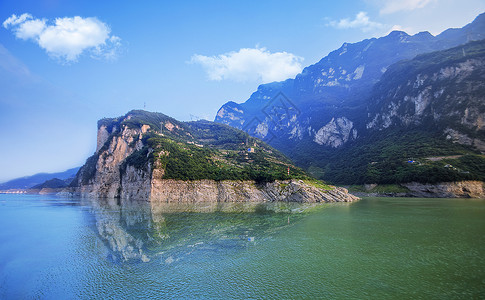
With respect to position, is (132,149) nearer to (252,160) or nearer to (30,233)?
(252,160)

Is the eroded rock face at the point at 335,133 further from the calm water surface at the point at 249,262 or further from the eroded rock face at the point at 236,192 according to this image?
the calm water surface at the point at 249,262

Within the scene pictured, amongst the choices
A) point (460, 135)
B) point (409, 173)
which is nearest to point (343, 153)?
point (460, 135)

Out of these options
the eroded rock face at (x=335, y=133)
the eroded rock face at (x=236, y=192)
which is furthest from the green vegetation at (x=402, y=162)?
the eroded rock face at (x=335, y=133)

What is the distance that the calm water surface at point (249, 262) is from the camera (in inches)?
455

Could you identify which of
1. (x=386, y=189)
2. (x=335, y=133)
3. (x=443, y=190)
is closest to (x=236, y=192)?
(x=386, y=189)

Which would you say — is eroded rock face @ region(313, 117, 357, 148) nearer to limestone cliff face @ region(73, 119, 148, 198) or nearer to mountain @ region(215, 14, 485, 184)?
mountain @ region(215, 14, 485, 184)

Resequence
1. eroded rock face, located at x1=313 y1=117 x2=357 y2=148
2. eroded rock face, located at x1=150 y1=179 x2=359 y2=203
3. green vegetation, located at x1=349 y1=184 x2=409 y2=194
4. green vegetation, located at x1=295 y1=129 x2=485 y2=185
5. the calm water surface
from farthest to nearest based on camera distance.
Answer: eroded rock face, located at x1=313 y1=117 x2=357 y2=148, green vegetation, located at x1=349 y1=184 x2=409 y2=194, green vegetation, located at x1=295 y1=129 x2=485 y2=185, eroded rock face, located at x1=150 y1=179 x2=359 y2=203, the calm water surface

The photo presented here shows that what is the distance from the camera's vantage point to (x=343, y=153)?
135 meters

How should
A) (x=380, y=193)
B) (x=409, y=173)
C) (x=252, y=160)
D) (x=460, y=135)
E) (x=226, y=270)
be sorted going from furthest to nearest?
1. (x=252, y=160)
2. (x=460, y=135)
3. (x=380, y=193)
4. (x=409, y=173)
5. (x=226, y=270)

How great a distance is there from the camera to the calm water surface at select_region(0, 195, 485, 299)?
455 inches

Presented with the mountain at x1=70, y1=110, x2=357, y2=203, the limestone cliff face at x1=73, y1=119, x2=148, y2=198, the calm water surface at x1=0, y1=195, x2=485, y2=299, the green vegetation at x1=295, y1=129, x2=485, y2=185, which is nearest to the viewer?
the calm water surface at x1=0, y1=195, x2=485, y2=299

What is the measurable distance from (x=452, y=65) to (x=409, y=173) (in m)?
67.8

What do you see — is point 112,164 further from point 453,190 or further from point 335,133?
point 335,133

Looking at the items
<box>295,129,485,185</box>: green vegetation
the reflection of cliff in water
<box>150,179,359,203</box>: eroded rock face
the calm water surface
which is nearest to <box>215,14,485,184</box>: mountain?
<box>295,129,485,185</box>: green vegetation
